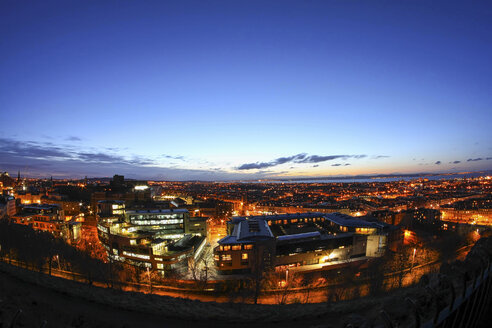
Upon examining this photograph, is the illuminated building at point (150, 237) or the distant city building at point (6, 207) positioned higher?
the distant city building at point (6, 207)

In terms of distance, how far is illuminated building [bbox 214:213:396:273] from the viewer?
78.0 feet

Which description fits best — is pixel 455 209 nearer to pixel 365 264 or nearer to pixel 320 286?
pixel 365 264

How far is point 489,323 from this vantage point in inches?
133

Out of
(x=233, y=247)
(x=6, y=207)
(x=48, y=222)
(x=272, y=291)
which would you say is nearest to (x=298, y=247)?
(x=233, y=247)

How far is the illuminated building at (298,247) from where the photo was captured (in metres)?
23.8

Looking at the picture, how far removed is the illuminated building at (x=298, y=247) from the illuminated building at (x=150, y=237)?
499 cm

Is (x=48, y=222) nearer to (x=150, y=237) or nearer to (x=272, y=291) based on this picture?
(x=150, y=237)

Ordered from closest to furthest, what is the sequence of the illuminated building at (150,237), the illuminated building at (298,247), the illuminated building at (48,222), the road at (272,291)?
the road at (272,291)
the illuminated building at (298,247)
the illuminated building at (150,237)
the illuminated building at (48,222)

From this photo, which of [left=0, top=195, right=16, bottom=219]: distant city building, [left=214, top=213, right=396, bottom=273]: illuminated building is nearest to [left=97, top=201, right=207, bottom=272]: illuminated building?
[left=214, top=213, right=396, bottom=273]: illuminated building

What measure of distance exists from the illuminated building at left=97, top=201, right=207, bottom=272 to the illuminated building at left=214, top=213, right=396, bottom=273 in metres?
4.99

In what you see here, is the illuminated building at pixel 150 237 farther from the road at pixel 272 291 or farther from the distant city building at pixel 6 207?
the distant city building at pixel 6 207

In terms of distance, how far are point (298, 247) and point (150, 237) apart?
18.5 meters

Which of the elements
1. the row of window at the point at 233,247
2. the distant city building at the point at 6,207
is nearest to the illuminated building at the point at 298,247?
the row of window at the point at 233,247

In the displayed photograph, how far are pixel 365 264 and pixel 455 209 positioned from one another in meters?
45.8
